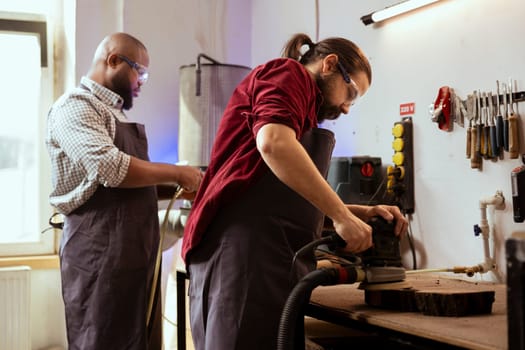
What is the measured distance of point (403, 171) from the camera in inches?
→ 95.2

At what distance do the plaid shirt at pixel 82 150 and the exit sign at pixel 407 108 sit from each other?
1.14 meters

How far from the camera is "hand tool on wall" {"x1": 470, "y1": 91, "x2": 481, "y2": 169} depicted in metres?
2.11

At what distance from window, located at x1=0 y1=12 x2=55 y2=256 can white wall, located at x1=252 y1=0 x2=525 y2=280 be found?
165cm

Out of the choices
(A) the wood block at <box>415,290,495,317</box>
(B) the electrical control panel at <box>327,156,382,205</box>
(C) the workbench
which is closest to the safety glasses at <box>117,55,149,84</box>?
(B) the electrical control panel at <box>327,156,382,205</box>

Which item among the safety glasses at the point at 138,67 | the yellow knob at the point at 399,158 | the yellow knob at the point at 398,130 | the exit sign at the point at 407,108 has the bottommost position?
the yellow knob at the point at 399,158

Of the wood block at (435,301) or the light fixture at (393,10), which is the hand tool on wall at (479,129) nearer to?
the light fixture at (393,10)

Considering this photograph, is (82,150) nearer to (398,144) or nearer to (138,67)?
(138,67)

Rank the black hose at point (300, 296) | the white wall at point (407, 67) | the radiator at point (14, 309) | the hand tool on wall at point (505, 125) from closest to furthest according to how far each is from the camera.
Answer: the black hose at point (300, 296), the hand tool on wall at point (505, 125), the white wall at point (407, 67), the radiator at point (14, 309)

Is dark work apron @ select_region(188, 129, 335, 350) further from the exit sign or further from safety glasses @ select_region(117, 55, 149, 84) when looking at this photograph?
the exit sign

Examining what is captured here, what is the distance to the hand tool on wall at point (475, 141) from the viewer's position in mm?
2113

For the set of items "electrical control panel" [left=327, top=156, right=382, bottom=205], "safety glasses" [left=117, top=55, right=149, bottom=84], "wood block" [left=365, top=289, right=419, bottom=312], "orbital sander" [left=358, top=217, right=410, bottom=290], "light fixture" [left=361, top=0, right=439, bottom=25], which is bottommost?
"wood block" [left=365, top=289, right=419, bottom=312]


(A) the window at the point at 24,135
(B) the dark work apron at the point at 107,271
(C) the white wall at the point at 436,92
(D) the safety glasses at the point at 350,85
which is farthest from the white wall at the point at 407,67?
(B) the dark work apron at the point at 107,271

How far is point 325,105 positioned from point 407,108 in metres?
1.04

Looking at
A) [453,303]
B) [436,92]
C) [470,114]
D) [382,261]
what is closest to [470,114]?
[470,114]
